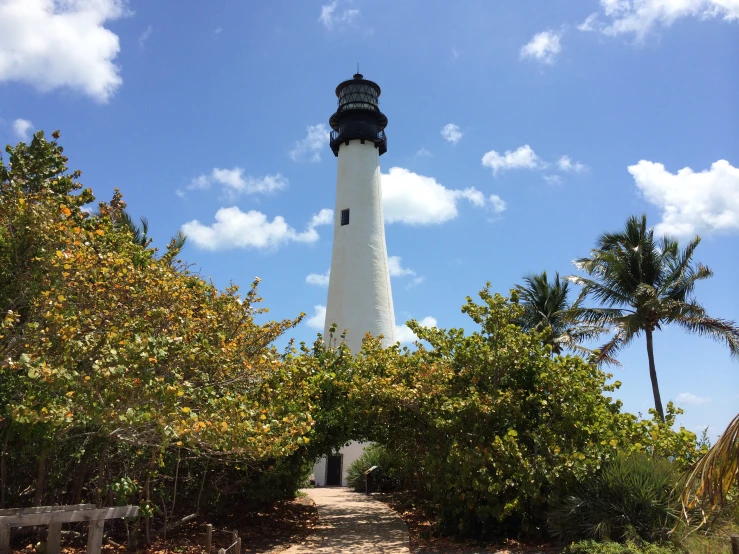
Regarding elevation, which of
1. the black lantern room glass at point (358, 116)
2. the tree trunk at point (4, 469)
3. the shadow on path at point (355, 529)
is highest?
the black lantern room glass at point (358, 116)

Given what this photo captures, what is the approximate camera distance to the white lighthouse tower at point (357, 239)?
2294cm

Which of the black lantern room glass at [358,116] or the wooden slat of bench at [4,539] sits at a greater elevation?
the black lantern room glass at [358,116]

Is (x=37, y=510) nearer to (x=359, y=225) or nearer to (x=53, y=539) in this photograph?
(x=53, y=539)

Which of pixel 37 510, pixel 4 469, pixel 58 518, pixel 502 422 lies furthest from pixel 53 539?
pixel 502 422

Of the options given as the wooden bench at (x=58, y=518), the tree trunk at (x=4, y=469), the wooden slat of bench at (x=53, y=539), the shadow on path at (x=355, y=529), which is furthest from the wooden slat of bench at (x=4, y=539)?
the shadow on path at (x=355, y=529)

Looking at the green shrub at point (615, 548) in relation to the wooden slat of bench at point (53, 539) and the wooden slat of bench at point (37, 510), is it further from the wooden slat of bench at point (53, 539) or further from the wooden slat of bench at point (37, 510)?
the wooden slat of bench at point (53, 539)

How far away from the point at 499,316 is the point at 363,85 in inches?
721

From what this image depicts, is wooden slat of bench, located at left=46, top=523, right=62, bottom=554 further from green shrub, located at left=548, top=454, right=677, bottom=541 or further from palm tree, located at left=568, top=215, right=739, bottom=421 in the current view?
palm tree, located at left=568, top=215, right=739, bottom=421

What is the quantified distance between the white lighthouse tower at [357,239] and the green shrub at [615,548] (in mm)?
14574

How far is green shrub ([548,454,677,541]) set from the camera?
8.79 m

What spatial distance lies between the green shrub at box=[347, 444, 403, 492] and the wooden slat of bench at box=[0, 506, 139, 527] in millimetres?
13117

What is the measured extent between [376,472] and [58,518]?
14852 millimetres

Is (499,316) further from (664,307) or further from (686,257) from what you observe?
(686,257)

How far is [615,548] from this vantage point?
7.73m
